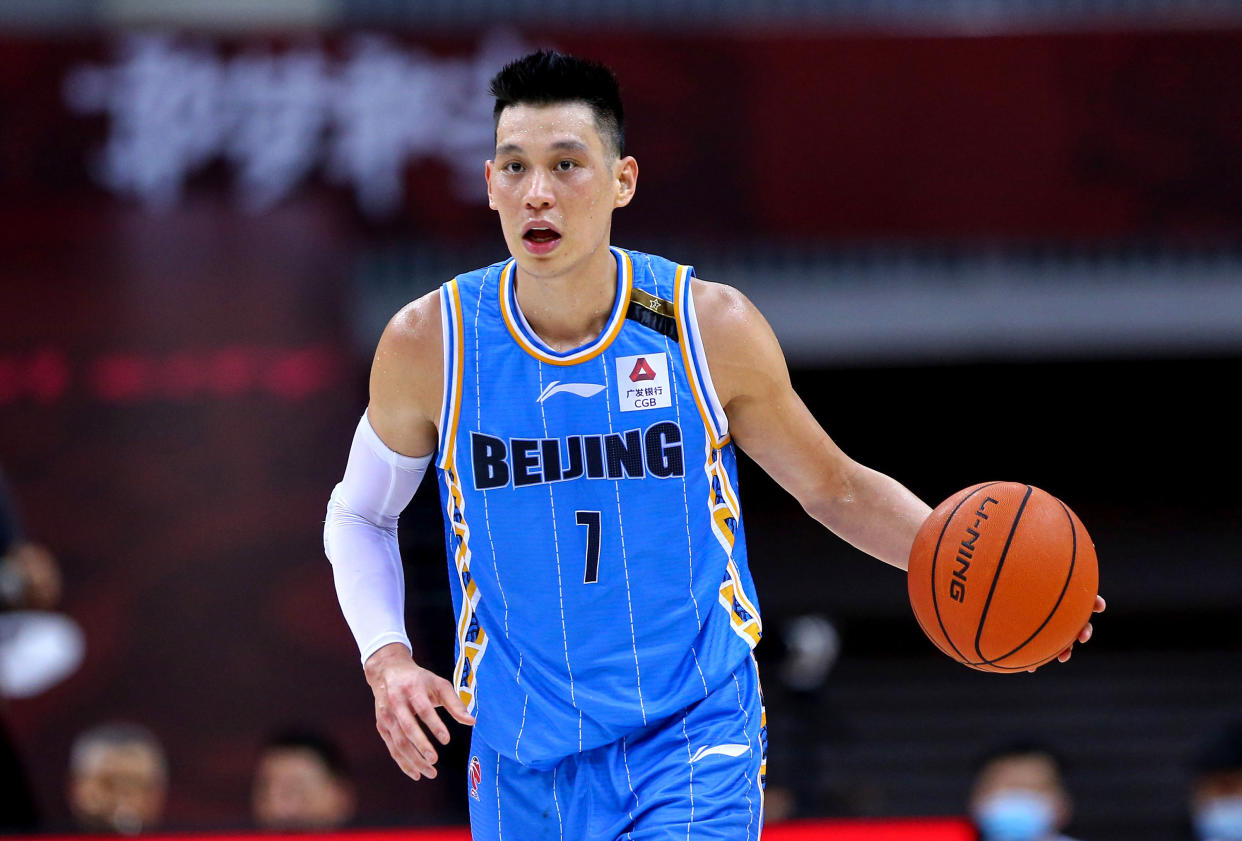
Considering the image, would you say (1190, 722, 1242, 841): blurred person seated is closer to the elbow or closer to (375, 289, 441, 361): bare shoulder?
the elbow

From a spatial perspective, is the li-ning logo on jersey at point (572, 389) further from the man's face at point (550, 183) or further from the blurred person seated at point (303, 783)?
the blurred person seated at point (303, 783)

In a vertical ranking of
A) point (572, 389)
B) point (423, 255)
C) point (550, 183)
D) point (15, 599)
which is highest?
point (423, 255)

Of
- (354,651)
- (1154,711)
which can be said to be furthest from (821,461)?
(1154,711)

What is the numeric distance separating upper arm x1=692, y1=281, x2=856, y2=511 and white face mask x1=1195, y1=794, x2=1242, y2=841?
3.59m

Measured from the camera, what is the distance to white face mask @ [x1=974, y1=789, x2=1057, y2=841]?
671cm

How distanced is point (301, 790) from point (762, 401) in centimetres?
419

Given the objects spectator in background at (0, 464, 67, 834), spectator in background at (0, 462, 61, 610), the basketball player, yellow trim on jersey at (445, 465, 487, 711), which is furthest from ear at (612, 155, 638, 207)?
spectator in background at (0, 462, 61, 610)

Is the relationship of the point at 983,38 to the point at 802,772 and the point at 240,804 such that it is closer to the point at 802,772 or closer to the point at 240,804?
the point at 802,772

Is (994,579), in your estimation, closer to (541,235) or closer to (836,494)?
(836,494)

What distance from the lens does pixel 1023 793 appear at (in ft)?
22.9

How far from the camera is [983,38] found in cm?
971

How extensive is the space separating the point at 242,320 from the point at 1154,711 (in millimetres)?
6703

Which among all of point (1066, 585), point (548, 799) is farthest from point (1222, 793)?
point (548, 799)

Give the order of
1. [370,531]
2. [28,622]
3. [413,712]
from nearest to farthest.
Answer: [413,712] → [370,531] → [28,622]
